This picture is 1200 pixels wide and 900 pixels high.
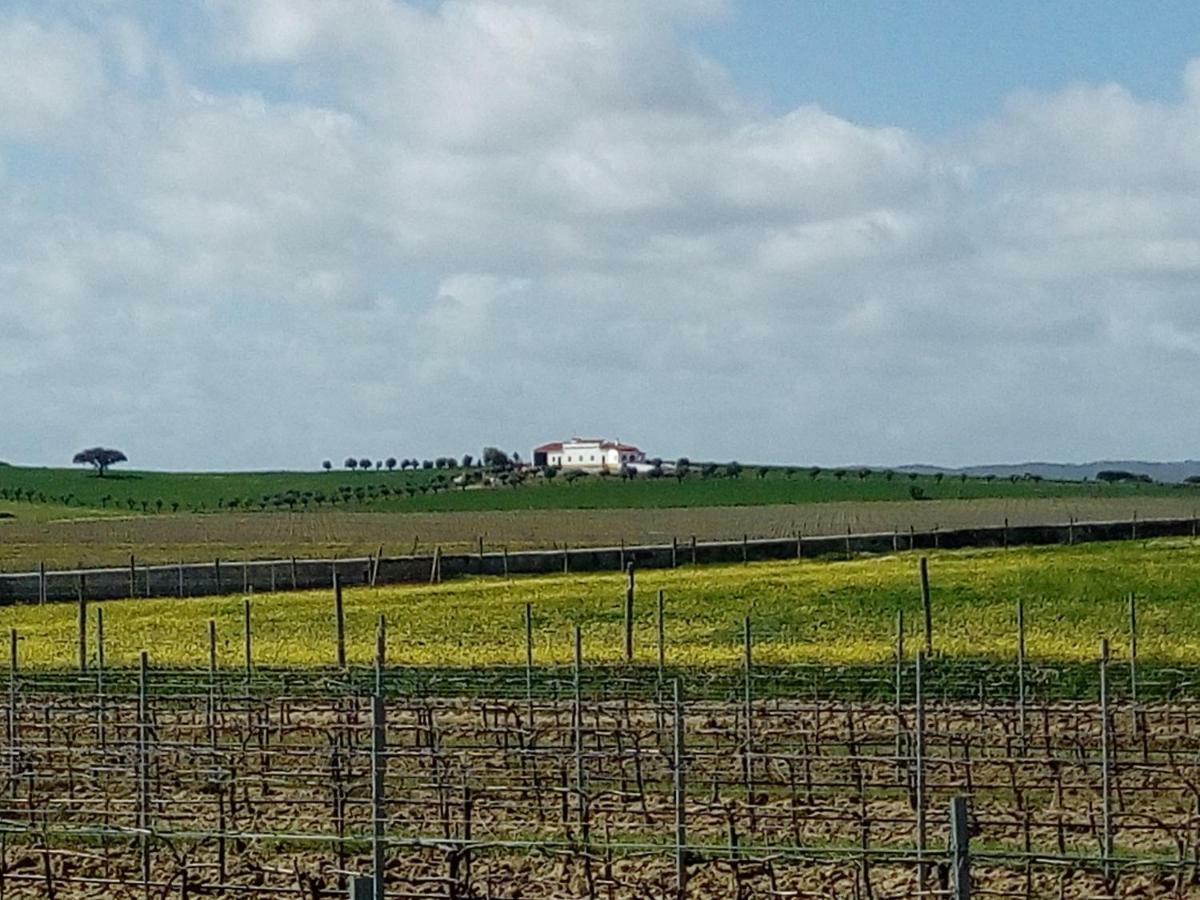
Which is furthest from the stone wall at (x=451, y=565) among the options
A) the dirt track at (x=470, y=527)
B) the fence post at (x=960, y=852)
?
the fence post at (x=960, y=852)

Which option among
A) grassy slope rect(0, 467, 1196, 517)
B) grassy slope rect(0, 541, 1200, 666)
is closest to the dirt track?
grassy slope rect(0, 467, 1196, 517)

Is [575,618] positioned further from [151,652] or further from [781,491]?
[781,491]

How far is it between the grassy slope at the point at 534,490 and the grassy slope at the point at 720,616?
5615 centimetres

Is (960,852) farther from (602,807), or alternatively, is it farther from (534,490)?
(534,490)

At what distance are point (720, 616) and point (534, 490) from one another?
237 feet

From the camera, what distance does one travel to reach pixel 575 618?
48281mm

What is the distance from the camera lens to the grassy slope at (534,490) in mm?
115125

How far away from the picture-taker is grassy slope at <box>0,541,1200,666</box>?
141 ft

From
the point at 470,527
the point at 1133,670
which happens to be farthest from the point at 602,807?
the point at 470,527

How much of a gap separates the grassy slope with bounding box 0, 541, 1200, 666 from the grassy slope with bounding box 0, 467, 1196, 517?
5615 centimetres

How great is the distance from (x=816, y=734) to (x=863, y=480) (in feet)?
395

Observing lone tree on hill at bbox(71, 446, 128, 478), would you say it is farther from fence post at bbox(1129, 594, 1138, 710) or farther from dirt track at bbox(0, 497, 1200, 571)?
fence post at bbox(1129, 594, 1138, 710)

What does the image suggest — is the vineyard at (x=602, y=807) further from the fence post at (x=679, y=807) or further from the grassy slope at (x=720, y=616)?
the grassy slope at (x=720, y=616)

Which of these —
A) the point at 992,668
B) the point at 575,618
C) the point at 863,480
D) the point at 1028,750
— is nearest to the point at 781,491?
the point at 863,480
